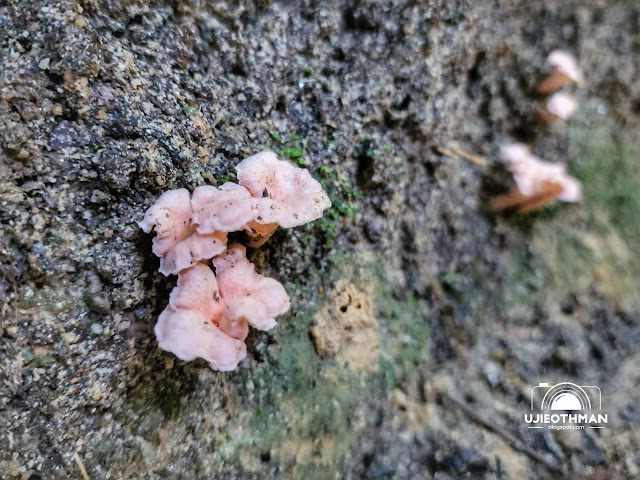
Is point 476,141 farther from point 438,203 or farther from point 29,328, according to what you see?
point 29,328

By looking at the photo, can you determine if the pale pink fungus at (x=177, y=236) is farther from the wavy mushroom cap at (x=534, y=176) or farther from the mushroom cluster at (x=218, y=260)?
the wavy mushroom cap at (x=534, y=176)

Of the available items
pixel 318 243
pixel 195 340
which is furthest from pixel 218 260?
pixel 318 243

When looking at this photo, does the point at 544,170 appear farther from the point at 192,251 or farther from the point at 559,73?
the point at 192,251

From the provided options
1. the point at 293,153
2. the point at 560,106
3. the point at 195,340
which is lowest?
the point at 195,340

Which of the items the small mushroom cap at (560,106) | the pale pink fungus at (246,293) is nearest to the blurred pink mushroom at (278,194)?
the pale pink fungus at (246,293)

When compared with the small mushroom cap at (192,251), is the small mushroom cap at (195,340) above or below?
below

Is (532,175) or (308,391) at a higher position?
(532,175)

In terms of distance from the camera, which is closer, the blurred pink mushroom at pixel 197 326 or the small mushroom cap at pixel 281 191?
the blurred pink mushroom at pixel 197 326
